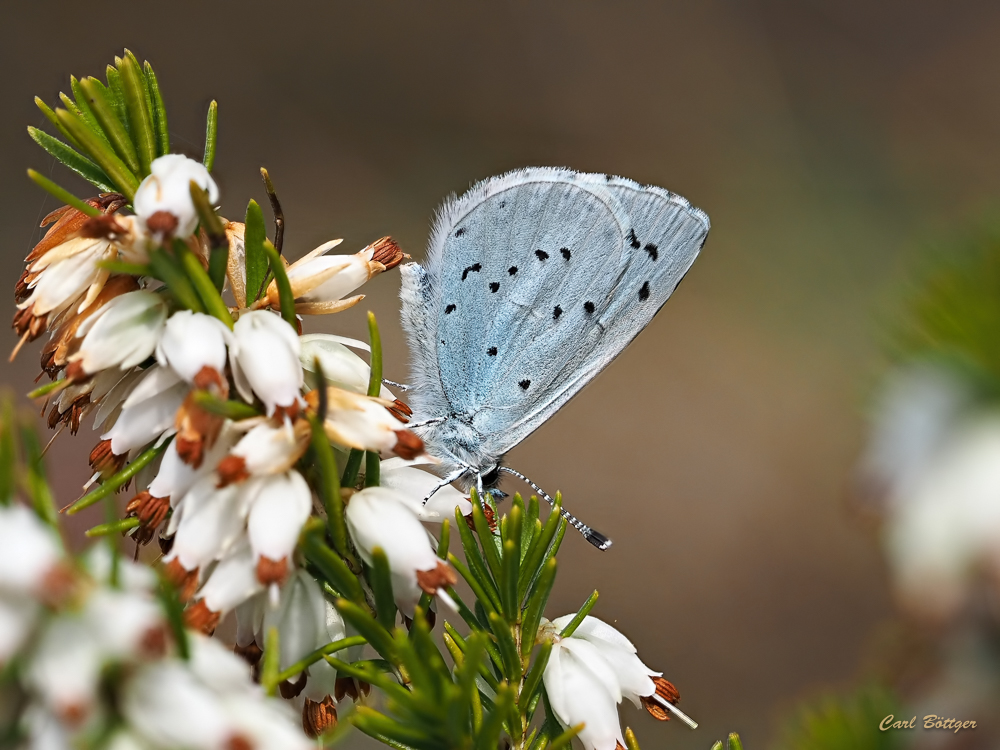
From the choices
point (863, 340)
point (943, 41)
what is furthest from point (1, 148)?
point (943, 41)

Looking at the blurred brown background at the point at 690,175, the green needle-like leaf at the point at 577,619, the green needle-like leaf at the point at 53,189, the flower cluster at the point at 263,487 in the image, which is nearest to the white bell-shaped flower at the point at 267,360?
the flower cluster at the point at 263,487

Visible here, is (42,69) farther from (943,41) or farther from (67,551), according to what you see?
(943,41)

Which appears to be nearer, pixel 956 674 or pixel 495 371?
pixel 956 674

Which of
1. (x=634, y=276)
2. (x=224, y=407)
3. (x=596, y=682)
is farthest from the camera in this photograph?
(x=634, y=276)

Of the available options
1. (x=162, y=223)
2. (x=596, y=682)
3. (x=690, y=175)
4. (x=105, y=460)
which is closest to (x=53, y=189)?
(x=162, y=223)

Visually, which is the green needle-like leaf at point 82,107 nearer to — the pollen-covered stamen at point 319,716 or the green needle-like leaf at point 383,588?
the green needle-like leaf at point 383,588

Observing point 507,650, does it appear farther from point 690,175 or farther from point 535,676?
point 690,175
